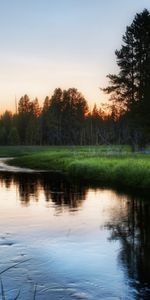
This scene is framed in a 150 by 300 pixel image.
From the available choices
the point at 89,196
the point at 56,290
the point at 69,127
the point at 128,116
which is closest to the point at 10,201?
the point at 89,196

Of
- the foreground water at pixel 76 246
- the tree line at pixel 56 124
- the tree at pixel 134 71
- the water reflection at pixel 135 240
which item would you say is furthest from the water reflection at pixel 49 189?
the tree line at pixel 56 124

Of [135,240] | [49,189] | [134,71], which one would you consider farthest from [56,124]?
[135,240]

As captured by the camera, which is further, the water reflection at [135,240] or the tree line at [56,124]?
the tree line at [56,124]

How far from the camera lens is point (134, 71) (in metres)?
54.6

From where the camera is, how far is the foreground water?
1048 cm

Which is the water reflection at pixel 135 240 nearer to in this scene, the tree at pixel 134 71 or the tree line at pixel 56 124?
the tree at pixel 134 71

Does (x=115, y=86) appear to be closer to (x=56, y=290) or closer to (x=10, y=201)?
(x=10, y=201)

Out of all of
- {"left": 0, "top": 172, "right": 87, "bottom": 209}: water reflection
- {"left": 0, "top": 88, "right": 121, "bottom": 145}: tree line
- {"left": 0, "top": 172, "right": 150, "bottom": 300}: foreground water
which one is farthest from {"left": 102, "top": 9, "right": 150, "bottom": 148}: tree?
{"left": 0, "top": 88, "right": 121, "bottom": 145}: tree line

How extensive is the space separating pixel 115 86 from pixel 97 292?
1892 inches

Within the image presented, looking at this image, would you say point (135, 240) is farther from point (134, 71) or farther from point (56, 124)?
point (56, 124)

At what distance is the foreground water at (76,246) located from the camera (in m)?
10.5

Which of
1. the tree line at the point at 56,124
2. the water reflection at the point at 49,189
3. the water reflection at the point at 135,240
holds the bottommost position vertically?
the water reflection at the point at 135,240

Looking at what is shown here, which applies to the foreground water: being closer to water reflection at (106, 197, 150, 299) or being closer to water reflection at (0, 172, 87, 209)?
water reflection at (106, 197, 150, 299)

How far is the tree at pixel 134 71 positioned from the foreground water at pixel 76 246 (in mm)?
28301
